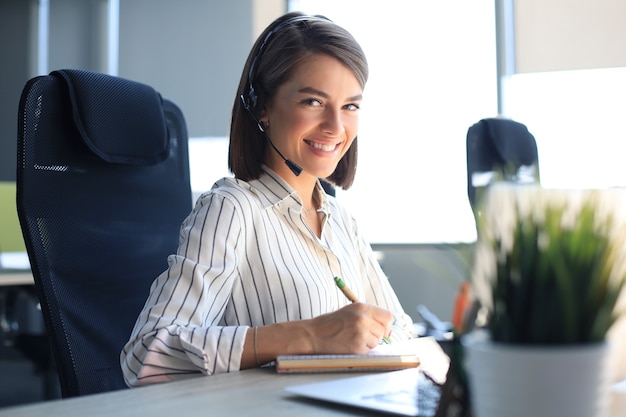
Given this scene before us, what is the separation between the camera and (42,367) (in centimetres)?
347

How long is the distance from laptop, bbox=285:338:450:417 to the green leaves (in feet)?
0.67

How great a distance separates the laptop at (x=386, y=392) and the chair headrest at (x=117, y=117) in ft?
2.74

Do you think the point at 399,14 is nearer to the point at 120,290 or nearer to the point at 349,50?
the point at 349,50

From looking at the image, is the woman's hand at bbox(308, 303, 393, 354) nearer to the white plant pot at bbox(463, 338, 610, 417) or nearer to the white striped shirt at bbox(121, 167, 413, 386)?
the white striped shirt at bbox(121, 167, 413, 386)

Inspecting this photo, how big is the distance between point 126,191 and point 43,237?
270 millimetres

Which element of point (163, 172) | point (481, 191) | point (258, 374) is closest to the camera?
point (481, 191)

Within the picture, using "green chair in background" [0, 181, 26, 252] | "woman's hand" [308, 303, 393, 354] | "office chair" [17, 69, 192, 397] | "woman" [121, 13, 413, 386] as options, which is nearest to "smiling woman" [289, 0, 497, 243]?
"green chair in background" [0, 181, 26, 252]

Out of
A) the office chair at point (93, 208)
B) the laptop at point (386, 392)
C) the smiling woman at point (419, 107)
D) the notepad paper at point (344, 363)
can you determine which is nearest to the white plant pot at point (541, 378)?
the laptop at point (386, 392)

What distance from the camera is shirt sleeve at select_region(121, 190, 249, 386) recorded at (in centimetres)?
117

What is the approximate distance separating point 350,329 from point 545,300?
670 mm

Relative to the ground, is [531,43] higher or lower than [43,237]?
higher

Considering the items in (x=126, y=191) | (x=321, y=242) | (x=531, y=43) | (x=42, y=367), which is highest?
(x=531, y=43)

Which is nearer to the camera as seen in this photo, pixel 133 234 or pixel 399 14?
pixel 133 234

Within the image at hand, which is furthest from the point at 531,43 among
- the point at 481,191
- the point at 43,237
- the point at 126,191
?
the point at 481,191
